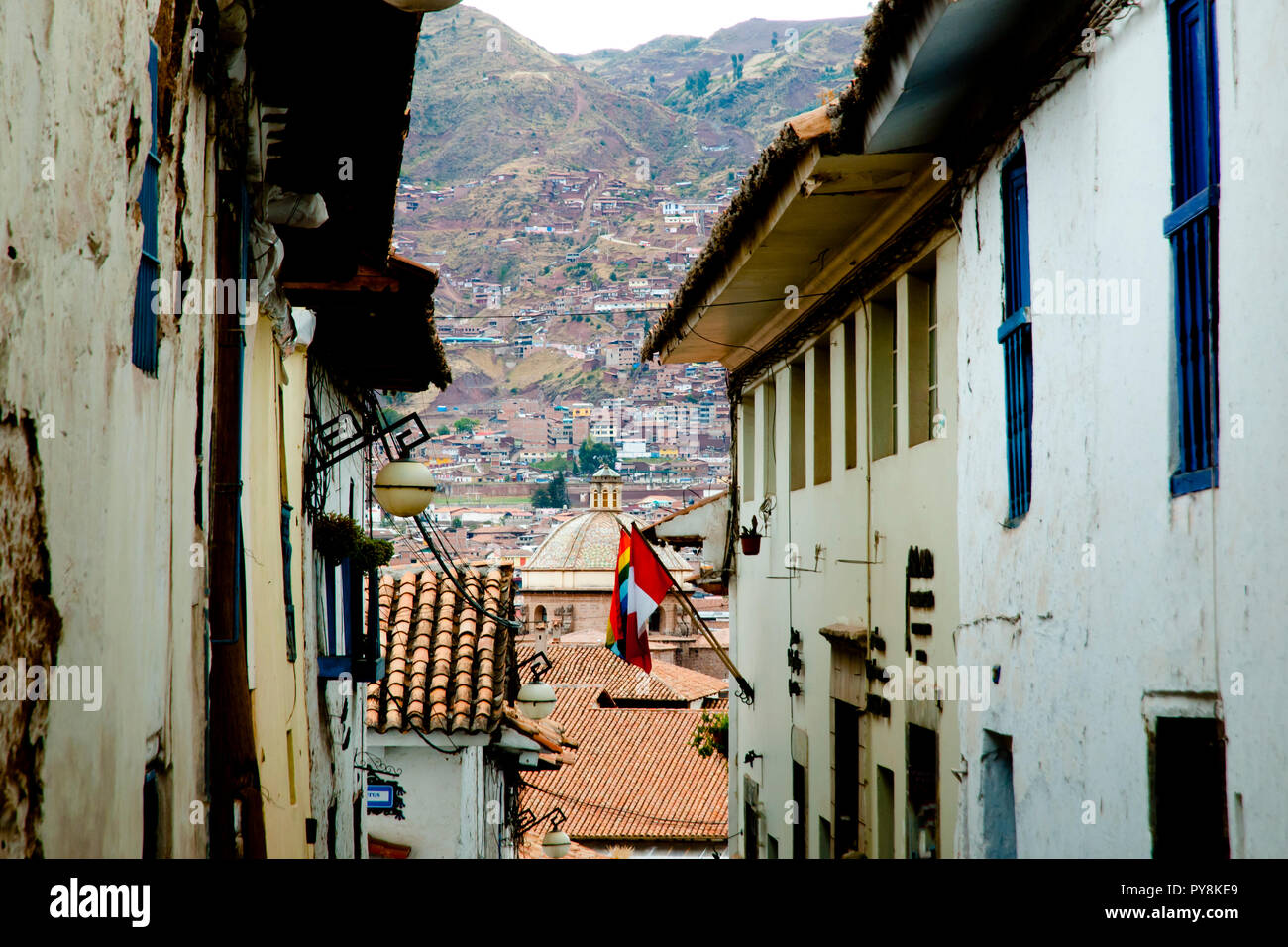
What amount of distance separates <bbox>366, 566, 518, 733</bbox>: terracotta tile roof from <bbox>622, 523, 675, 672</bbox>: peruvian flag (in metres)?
3.27

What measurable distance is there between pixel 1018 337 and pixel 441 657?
12.6 meters

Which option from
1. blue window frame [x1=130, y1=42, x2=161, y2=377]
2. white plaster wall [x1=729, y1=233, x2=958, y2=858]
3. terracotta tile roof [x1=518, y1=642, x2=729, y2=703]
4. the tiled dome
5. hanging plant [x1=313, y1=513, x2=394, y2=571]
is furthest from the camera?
the tiled dome

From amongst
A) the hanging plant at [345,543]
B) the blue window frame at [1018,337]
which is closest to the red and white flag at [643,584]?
the hanging plant at [345,543]

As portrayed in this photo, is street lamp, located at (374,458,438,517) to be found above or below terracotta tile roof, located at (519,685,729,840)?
above

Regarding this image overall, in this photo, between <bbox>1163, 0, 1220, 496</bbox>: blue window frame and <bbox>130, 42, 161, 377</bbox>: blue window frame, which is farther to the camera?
<bbox>1163, 0, 1220, 496</bbox>: blue window frame

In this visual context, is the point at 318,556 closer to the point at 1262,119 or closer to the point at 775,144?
the point at 775,144

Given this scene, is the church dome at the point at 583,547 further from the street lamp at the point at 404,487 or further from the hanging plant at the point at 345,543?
the street lamp at the point at 404,487

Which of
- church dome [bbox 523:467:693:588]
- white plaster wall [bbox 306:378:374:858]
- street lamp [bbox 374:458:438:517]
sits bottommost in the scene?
white plaster wall [bbox 306:378:374:858]

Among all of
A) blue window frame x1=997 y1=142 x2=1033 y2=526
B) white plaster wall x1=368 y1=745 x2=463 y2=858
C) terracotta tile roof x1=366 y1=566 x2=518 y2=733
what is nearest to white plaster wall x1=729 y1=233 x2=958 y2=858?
blue window frame x1=997 y1=142 x2=1033 y2=526

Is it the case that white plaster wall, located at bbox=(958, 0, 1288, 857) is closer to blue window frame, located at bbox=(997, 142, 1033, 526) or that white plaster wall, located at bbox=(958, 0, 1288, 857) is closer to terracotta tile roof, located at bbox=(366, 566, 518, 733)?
blue window frame, located at bbox=(997, 142, 1033, 526)

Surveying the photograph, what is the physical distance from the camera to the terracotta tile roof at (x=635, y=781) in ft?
139

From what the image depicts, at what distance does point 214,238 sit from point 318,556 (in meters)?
5.90

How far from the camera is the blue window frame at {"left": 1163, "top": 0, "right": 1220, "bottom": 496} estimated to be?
202 inches

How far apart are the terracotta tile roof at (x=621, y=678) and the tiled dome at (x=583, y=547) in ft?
47.7
